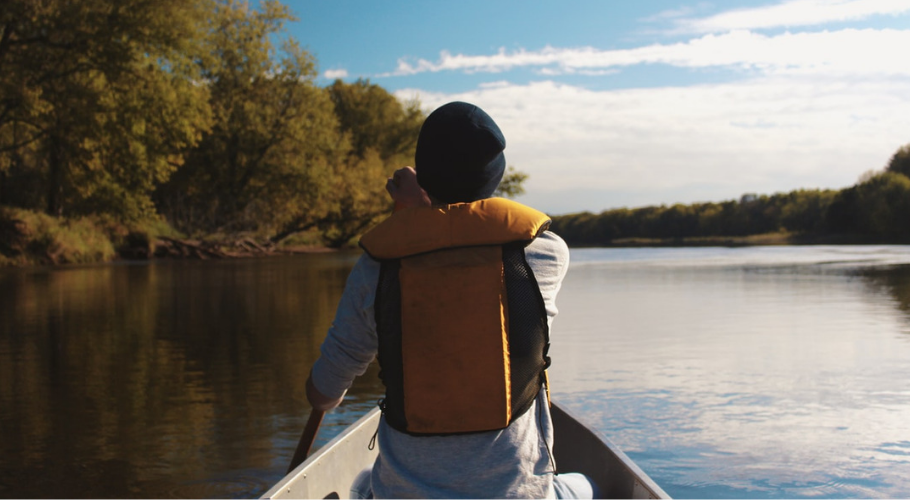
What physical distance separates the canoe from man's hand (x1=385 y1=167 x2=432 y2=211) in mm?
944

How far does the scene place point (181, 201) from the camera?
1330 inches

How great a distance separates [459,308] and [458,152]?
1.14 feet

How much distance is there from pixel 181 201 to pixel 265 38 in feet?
23.8

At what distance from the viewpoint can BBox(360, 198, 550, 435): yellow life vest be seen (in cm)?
183

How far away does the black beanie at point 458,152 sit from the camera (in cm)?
189

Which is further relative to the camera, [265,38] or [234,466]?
[265,38]

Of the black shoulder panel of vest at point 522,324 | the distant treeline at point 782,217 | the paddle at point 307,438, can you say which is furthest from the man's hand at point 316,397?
the distant treeline at point 782,217

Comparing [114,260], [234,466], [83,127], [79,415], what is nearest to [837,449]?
[234,466]

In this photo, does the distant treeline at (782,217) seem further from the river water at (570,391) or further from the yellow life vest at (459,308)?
the yellow life vest at (459,308)

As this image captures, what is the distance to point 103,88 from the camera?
73.5 ft

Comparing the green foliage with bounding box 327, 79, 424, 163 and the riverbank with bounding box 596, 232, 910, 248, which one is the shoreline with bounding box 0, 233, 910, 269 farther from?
the green foliage with bounding box 327, 79, 424, 163

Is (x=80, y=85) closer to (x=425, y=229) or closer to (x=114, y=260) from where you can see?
(x=114, y=260)

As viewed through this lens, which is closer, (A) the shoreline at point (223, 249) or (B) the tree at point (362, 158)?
(A) the shoreline at point (223, 249)

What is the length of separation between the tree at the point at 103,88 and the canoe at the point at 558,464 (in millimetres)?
20716
